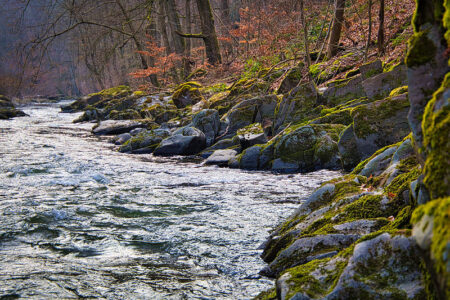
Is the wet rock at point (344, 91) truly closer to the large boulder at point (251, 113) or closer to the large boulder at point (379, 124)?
the large boulder at point (251, 113)

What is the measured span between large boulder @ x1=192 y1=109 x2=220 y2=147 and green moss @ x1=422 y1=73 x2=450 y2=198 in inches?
404

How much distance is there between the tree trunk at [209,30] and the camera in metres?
18.7

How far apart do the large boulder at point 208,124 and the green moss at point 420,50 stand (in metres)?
10.0

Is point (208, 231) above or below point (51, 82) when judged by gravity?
below

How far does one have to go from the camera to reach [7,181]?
775cm

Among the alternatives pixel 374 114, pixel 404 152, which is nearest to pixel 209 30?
pixel 374 114

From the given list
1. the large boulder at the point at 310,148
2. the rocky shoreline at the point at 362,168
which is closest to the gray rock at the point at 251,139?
the rocky shoreline at the point at 362,168

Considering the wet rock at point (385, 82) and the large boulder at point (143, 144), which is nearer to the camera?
the wet rock at point (385, 82)

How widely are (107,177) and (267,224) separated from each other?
4.47 meters

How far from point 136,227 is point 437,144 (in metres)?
4.13

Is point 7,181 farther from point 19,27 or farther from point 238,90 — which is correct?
point 238,90

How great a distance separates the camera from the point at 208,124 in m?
12.4

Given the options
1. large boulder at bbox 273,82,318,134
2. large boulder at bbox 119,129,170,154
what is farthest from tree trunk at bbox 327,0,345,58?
large boulder at bbox 119,129,170,154

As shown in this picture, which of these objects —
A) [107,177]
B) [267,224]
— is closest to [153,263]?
[267,224]
